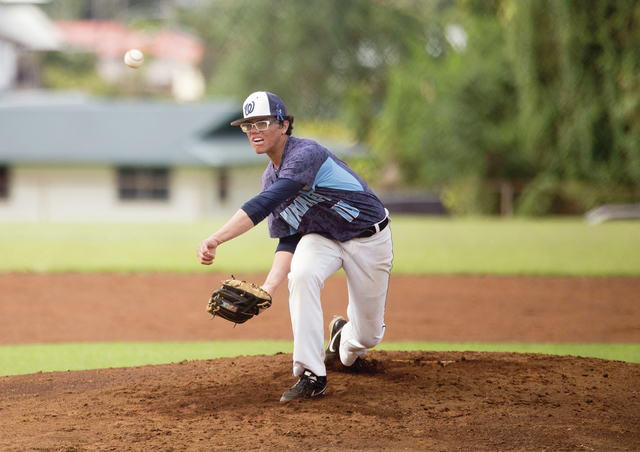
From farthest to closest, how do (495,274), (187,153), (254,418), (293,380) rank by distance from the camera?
(187,153), (495,274), (293,380), (254,418)

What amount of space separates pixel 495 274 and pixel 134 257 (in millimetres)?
7413

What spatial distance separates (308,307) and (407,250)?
12.9m

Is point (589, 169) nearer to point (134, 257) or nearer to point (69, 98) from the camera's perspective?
point (134, 257)

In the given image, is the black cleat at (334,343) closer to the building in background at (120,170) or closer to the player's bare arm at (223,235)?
the player's bare arm at (223,235)

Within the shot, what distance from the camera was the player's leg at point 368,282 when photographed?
15.3 ft

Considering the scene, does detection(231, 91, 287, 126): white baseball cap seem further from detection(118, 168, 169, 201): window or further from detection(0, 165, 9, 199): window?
detection(0, 165, 9, 199): window

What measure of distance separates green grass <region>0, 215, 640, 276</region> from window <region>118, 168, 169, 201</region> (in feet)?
25.0

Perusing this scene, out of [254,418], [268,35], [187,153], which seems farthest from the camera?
[268,35]

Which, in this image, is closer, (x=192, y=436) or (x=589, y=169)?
(x=192, y=436)

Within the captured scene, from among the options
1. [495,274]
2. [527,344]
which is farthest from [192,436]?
[495,274]

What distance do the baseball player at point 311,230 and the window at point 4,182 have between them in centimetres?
2948

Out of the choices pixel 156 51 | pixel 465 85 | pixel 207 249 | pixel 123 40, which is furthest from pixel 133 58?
pixel 156 51

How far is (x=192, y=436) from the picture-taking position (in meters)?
3.93

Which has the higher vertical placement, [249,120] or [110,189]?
[249,120]
